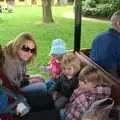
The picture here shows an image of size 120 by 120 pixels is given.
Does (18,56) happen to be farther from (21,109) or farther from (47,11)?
(47,11)

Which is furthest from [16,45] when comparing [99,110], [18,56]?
[99,110]

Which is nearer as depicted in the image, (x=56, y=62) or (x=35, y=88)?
(x=35, y=88)

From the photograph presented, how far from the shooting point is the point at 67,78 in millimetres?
Answer: 3846

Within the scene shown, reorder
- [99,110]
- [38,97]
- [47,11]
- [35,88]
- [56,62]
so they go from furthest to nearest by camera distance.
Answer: [47,11], [56,62], [35,88], [38,97], [99,110]

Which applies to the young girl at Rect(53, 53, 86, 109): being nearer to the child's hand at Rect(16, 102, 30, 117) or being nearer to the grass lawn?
the child's hand at Rect(16, 102, 30, 117)

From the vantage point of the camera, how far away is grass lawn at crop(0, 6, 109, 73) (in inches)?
381

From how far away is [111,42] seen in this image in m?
4.09

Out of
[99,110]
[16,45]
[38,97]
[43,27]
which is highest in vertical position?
[16,45]

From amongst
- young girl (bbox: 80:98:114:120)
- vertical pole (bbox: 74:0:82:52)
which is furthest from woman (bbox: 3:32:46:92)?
vertical pole (bbox: 74:0:82:52)

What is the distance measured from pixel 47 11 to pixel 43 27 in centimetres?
61

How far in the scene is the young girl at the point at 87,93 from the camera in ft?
10.8

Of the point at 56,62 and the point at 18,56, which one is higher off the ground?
the point at 18,56

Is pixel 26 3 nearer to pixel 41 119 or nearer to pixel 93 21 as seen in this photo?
pixel 93 21

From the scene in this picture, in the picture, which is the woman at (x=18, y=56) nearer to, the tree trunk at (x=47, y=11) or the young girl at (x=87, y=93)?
the young girl at (x=87, y=93)
